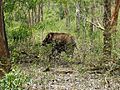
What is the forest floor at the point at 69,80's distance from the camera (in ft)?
32.1

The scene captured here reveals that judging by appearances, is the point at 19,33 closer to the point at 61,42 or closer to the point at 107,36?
the point at 61,42

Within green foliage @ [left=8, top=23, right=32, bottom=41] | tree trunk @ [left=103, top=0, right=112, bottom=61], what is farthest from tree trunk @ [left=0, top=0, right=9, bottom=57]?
green foliage @ [left=8, top=23, right=32, bottom=41]

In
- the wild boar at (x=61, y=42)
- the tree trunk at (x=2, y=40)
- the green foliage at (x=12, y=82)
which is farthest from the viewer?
the wild boar at (x=61, y=42)

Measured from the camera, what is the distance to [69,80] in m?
11.2

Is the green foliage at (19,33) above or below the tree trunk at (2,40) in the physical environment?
below

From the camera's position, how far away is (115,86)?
9.87 metres

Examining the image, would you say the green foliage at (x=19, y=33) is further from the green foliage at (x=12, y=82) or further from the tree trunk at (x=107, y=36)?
the green foliage at (x=12, y=82)

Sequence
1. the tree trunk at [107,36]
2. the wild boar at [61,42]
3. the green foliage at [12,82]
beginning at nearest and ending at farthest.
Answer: the green foliage at [12,82]
the tree trunk at [107,36]
the wild boar at [61,42]

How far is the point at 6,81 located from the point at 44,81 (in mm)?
4210

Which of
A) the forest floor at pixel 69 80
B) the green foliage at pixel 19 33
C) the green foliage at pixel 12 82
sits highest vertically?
the green foliage at pixel 12 82

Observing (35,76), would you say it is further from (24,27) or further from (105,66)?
(24,27)

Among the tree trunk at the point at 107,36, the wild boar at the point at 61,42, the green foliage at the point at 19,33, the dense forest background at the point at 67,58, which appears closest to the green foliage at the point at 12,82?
the dense forest background at the point at 67,58

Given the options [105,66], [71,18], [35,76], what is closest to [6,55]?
[35,76]

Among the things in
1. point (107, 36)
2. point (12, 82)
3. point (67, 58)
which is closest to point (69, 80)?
point (107, 36)
